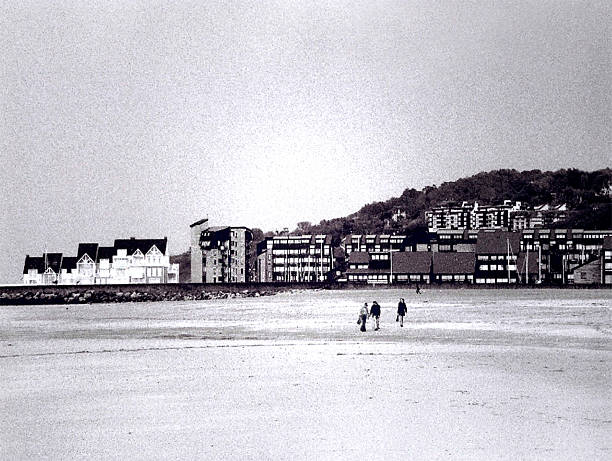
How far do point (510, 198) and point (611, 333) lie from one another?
16791 centimetres

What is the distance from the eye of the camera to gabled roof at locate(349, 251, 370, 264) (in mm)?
111812

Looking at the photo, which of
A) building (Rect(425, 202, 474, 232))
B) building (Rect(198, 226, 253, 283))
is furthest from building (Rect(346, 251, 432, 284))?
building (Rect(425, 202, 474, 232))

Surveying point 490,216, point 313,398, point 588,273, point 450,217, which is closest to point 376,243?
point 588,273

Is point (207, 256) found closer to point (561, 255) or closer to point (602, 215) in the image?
point (561, 255)

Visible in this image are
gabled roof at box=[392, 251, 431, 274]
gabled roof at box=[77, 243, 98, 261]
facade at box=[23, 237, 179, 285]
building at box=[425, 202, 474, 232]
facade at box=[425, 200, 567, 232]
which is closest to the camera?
facade at box=[23, 237, 179, 285]

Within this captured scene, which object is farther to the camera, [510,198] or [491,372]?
[510,198]

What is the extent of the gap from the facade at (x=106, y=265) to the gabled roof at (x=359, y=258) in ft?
83.0

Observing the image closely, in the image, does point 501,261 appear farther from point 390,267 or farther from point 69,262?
point 69,262

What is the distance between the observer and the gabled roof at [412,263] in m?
105

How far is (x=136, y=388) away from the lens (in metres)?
13.1

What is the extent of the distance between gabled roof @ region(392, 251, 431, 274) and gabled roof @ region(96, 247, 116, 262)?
37223 millimetres

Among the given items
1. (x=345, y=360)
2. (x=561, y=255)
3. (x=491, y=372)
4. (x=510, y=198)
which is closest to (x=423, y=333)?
(x=345, y=360)

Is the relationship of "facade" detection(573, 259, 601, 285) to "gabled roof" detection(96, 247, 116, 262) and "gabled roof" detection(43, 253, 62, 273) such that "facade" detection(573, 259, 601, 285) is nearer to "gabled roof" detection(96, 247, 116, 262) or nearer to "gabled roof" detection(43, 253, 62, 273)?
"gabled roof" detection(96, 247, 116, 262)

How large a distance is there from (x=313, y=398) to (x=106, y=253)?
9805 centimetres
